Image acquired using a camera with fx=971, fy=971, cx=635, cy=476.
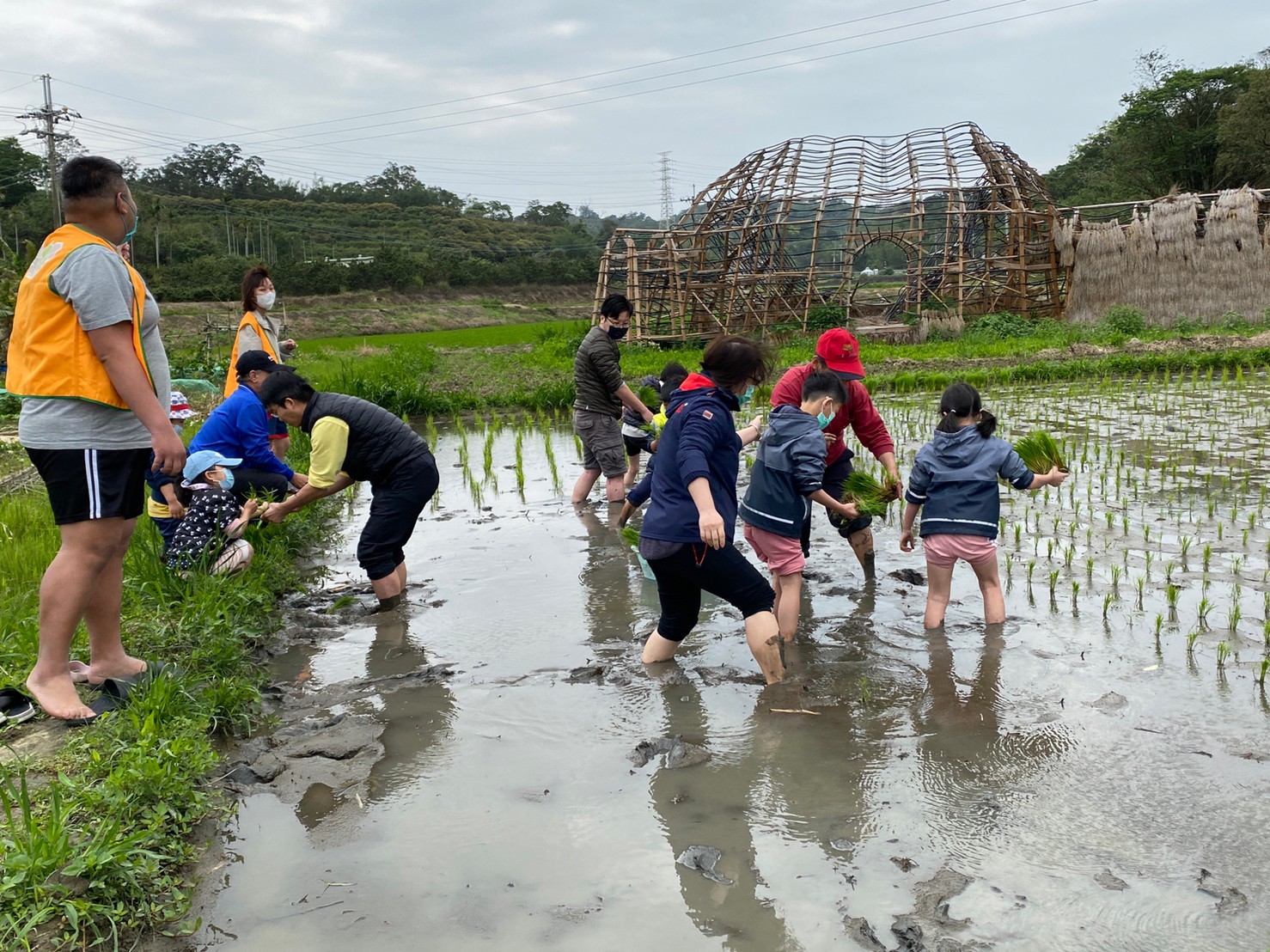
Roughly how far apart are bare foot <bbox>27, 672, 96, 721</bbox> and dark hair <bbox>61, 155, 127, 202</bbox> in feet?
5.52

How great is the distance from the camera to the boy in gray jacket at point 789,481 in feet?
14.2

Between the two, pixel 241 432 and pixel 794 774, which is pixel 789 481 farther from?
pixel 241 432

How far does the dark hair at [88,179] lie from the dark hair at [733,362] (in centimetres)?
226

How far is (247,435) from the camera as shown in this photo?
18.5 feet

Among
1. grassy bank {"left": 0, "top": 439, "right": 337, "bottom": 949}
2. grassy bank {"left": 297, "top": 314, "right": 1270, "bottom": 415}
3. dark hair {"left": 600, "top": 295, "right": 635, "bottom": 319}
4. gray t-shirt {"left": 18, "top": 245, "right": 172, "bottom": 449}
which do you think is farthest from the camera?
grassy bank {"left": 297, "top": 314, "right": 1270, "bottom": 415}

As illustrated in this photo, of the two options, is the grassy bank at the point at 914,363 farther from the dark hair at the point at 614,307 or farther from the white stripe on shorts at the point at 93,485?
the white stripe on shorts at the point at 93,485

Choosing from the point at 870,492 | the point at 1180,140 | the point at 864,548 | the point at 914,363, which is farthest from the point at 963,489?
the point at 1180,140

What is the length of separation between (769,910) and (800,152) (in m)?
20.8

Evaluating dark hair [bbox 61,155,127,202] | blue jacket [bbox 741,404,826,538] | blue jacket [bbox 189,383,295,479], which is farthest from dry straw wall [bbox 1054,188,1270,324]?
dark hair [bbox 61,155,127,202]

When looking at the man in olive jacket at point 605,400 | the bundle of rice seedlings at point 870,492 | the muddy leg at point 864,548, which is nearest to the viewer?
the bundle of rice seedlings at point 870,492

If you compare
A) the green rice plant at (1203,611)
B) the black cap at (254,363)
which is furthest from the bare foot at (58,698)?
the green rice plant at (1203,611)

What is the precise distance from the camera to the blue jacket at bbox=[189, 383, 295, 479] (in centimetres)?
558

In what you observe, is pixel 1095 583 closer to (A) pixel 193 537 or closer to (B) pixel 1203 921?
(B) pixel 1203 921

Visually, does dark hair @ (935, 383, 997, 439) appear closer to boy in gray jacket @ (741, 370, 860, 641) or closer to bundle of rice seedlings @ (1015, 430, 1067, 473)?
bundle of rice seedlings @ (1015, 430, 1067, 473)
